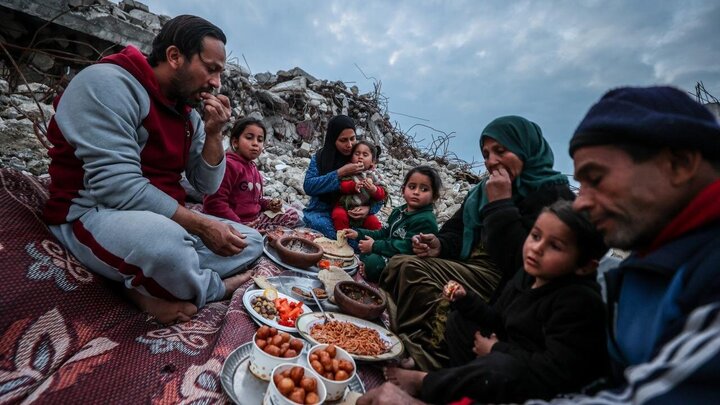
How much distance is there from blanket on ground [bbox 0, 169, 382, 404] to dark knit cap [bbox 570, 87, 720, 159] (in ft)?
5.27

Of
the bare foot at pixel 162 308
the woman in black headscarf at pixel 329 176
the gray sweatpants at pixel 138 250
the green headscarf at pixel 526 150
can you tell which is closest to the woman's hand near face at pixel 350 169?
the woman in black headscarf at pixel 329 176

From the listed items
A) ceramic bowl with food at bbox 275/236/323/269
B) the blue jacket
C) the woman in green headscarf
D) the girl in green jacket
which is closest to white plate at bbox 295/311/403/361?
the woman in green headscarf

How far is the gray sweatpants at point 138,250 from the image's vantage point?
1904 mm

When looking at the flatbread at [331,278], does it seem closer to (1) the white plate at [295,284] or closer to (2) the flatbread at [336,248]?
(1) the white plate at [295,284]

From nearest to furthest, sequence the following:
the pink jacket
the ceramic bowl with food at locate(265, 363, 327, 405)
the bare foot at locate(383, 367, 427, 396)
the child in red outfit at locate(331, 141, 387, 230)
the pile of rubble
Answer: the ceramic bowl with food at locate(265, 363, 327, 405) → the bare foot at locate(383, 367, 427, 396) → the pink jacket → the pile of rubble → the child in red outfit at locate(331, 141, 387, 230)

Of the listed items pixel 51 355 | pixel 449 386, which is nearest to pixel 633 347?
pixel 449 386

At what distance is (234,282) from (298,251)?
636 mm

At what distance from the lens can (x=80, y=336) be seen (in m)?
1.72

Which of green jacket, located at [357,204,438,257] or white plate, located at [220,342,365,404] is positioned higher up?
green jacket, located at [357,204,438,257]

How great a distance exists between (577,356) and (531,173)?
4.01 ft

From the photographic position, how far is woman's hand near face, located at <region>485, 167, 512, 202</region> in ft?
7.09

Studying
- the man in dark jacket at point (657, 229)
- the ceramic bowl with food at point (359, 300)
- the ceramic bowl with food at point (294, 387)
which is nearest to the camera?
the man in dark jacket at point (657, 229)

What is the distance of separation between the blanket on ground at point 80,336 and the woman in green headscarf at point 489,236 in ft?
1.87

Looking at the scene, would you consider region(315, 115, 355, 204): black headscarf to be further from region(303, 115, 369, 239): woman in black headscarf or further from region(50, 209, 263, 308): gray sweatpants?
region(50, 209, 263, 308): gray sweatpants
